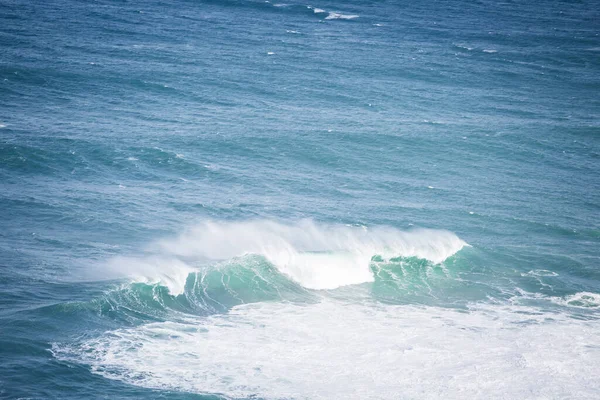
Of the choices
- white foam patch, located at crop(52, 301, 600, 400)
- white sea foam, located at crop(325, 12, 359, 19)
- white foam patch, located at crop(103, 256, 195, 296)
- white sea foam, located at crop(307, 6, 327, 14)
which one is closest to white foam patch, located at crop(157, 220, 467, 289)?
white foam patch, located at crop(103, 256, 195, 296)

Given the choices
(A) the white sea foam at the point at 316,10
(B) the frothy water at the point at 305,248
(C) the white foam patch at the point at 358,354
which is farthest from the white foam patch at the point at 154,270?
(A) the white sea foam at the point at 316,10

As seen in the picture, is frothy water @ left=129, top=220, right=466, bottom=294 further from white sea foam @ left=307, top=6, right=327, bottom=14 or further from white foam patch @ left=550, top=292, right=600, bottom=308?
white sea foam @ left=307, top=6, right=327, bottom=14

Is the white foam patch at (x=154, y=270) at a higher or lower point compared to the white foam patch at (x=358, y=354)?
higher

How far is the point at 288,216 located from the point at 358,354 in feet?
57.3

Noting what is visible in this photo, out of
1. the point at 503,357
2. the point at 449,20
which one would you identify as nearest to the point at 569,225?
the point at 503,357

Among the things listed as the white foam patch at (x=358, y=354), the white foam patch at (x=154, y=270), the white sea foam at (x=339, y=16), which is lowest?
the white foam patch at (x=358, y=354)

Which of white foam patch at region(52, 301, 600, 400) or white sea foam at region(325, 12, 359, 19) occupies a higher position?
white sea foam at region(325, 12, 359, 19)

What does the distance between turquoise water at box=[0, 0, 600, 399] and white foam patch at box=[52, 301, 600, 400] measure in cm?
13

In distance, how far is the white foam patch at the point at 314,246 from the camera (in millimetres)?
43625

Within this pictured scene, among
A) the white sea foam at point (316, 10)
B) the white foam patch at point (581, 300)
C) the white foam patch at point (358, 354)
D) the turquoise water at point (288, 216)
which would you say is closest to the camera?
the white foam patch at point (358, 354)

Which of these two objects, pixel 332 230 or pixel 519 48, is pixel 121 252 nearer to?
pixel 332 230

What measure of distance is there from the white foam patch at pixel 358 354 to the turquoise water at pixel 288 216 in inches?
5.0

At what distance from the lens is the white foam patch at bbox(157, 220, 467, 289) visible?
4362 cm

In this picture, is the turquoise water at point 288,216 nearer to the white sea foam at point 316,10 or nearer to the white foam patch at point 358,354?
the white foam patch at point 358,354
